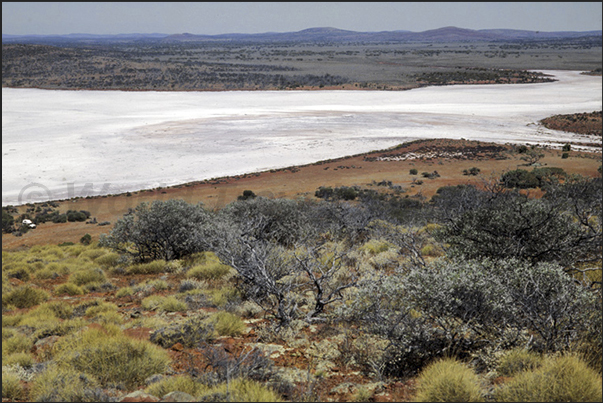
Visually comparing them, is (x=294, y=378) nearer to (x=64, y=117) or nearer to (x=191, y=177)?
(x=191, y=177)

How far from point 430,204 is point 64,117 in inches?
1524

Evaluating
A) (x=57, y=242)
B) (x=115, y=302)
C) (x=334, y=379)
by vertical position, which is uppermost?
(x=334, y=379)

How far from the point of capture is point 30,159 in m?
28.3

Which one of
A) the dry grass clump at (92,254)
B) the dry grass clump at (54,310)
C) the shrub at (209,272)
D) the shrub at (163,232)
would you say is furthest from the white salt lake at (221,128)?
the dry grass clump at (54,310)

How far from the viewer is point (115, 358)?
4785mm

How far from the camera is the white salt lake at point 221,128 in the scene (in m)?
26.9

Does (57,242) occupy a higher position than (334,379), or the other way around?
(334,379)

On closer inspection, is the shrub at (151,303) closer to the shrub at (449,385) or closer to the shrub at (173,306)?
the shrub at (173,306)

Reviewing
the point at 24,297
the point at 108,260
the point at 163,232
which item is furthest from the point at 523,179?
the point at 24,297

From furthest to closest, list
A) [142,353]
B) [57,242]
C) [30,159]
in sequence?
[30,159]
[57,242]
[142,353]

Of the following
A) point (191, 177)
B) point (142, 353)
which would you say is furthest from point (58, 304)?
point (191, 177)

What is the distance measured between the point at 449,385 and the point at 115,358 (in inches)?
139

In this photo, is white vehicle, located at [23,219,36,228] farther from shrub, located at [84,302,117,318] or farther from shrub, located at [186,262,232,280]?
shrub, located at [84,302,117,318]

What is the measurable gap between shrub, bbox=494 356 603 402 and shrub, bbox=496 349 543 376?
0.26 m
